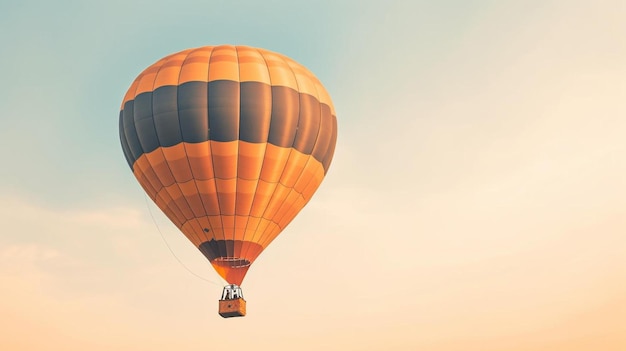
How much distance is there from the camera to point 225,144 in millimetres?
33312

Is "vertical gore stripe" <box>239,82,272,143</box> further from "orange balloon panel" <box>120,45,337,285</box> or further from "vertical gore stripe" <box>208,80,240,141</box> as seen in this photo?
"vertical gore stripe" <box>208,80,240,141</box>

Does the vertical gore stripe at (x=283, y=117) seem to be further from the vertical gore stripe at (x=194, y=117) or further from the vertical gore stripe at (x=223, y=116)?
the vertical gore stripe at (x=194, y=117)

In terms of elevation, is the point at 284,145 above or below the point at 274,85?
below

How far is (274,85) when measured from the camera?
112 ft

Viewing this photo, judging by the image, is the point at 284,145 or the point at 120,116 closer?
the point at 284,145

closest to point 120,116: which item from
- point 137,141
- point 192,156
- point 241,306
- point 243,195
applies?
point 137,141

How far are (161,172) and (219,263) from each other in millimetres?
4680

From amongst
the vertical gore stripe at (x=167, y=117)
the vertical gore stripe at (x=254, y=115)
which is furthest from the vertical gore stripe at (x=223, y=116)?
the vertical gore stripe at (x=167, y=117)

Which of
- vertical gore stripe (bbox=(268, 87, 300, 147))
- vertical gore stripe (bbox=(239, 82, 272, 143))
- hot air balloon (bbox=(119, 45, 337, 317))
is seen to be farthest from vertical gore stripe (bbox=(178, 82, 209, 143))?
vertical gore stripe (bbox=(268, 87, 300, 147))

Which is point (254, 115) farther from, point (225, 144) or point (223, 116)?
point (225, 144)

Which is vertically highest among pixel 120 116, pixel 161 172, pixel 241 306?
pixel 120 116

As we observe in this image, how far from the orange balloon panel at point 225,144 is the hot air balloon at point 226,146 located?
0.14ft

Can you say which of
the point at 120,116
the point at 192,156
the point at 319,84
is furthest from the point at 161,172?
the point at 319,84

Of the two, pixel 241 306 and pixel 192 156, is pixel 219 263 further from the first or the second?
pixel 192 156
